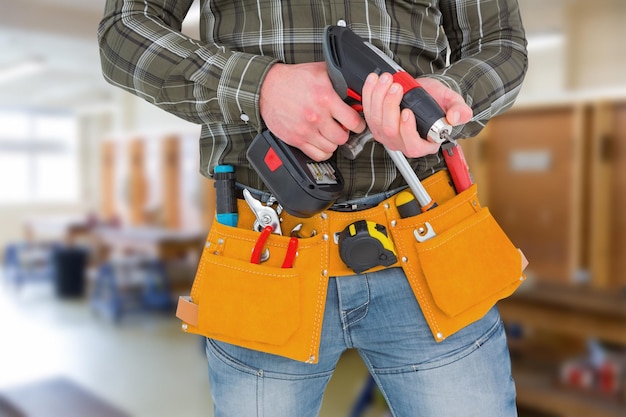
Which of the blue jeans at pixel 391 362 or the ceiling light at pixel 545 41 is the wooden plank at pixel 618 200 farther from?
the blue jeans at pixel 391 362

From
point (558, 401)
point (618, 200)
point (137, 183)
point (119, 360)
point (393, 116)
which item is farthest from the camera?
point (137, 183)

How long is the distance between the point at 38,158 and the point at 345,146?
3.36 metres

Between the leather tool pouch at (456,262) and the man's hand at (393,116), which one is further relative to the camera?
the leather tool pouch at (456,262)

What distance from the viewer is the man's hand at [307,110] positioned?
18.3 inches

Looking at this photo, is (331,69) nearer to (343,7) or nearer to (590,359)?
(343,7)

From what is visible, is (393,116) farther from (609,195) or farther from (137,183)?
(137,183)

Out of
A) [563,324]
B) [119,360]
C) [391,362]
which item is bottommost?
[119,360]

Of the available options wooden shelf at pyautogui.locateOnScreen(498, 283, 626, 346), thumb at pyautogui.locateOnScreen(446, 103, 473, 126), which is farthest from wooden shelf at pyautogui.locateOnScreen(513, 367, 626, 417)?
thumb at pyautogui.locateOnScreen(446, 103, 473, 126)

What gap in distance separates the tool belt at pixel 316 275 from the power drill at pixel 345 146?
43mm

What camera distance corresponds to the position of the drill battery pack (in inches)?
20.0

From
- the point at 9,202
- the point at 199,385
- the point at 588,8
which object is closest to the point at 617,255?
the point at 588,8

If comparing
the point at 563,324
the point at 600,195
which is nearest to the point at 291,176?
the point at 563,324

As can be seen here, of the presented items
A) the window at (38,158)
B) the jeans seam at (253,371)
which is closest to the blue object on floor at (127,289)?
the window at (38,158)

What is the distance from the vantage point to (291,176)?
Result: 0.51m
